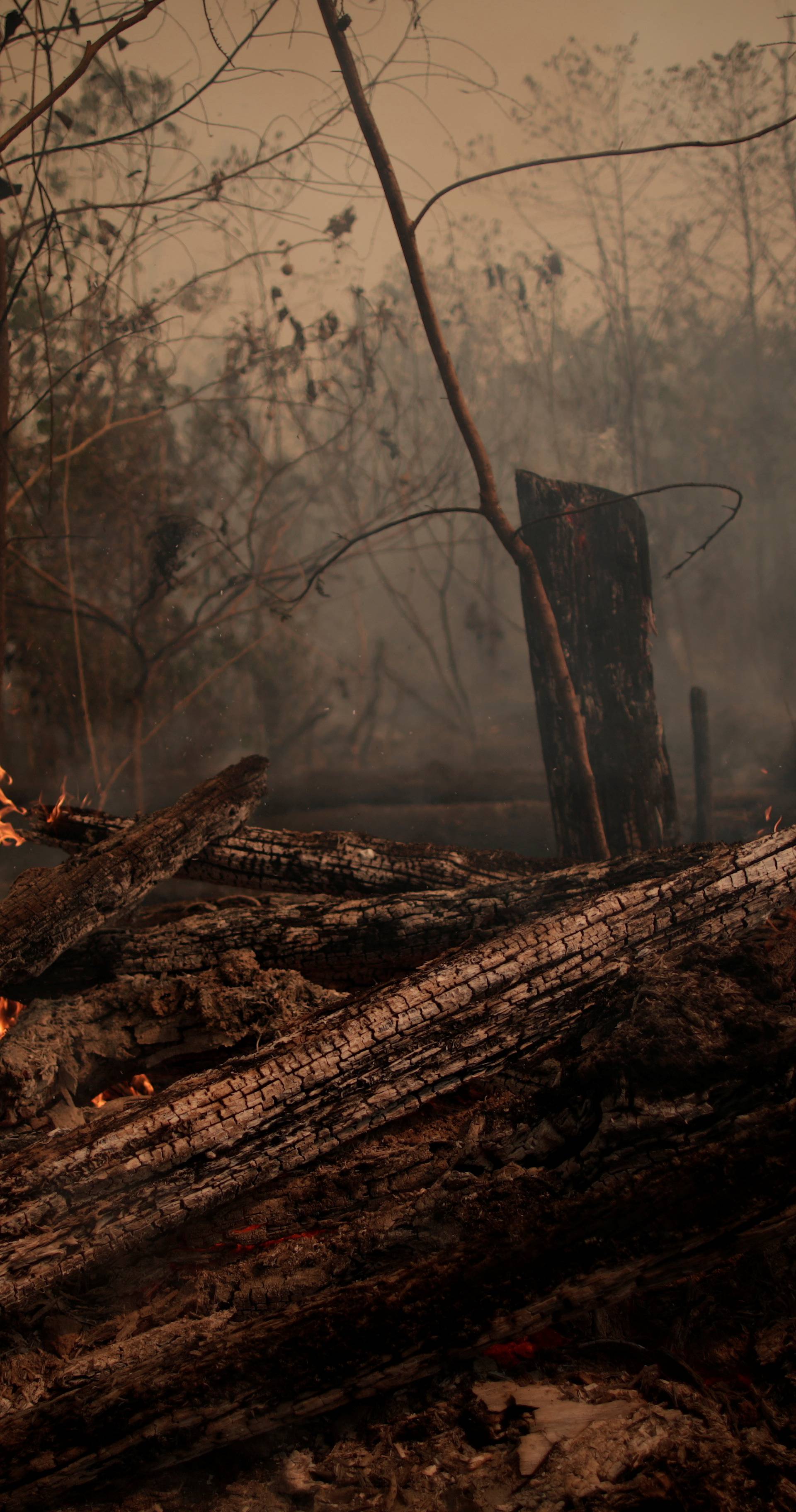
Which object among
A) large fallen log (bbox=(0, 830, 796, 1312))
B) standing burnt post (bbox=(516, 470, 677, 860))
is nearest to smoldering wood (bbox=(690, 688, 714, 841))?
standing burnt post (bbox=(516, 470, 677, 860))

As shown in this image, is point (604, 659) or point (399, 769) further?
point (399, 769)

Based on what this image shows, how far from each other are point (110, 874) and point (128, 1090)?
664 mm

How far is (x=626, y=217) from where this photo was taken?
19.8ft

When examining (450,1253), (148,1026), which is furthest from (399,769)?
(450,1253)

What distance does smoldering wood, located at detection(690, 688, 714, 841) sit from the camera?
16.8 ft

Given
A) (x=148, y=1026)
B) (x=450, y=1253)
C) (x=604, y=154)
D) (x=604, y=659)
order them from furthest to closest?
(x=604, y=659)
(x=604, y=154)
(x=148, y=1026)
(x=450, y=1253)

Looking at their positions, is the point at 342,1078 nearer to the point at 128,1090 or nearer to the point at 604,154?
the point at 128,1090

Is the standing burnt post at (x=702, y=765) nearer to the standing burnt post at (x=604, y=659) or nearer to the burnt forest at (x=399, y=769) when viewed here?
the burnt forest at (x=399, y=769)

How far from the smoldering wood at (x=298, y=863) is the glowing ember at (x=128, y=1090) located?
789mm

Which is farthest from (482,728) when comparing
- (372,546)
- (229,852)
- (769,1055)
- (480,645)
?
(769,1055)

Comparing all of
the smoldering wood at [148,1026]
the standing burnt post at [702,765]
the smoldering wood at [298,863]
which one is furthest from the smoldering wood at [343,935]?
the standing burnt post at [702,765]

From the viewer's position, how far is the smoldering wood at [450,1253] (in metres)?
1.31

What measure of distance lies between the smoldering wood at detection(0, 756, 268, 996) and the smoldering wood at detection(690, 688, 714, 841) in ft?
11.2

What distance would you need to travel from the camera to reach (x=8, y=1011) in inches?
96.3
